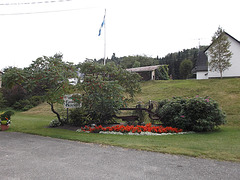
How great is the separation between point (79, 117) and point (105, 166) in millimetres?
7455

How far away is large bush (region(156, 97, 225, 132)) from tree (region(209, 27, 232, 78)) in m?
18.4

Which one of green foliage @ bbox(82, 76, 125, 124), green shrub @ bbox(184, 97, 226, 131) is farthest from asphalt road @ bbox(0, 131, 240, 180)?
green shrub @ bbox(184, 97, 226, 131)

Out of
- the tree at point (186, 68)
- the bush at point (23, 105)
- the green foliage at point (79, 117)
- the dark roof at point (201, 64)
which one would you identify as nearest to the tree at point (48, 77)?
the green foliage at point (79, 117)

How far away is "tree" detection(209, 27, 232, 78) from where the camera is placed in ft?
82.2

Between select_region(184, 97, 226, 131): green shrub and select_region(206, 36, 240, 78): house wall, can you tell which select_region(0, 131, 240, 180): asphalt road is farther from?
select_region(206, 36, 240, 78): house wall

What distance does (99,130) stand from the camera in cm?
965

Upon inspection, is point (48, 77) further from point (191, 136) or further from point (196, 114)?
point (196, 114)

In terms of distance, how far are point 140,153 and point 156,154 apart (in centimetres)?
43

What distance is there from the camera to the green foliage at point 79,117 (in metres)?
11.3

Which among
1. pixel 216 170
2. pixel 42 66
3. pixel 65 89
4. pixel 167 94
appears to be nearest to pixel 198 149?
pixel 216 170

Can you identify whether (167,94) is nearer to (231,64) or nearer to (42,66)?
(231,64)

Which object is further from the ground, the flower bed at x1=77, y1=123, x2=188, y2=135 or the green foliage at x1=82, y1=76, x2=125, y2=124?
the green foliage at x1=82, y1=76, x2=125, y2=124

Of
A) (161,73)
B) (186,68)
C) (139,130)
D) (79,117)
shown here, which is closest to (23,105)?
(79,117)

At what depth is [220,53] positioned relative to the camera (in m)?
25.4
